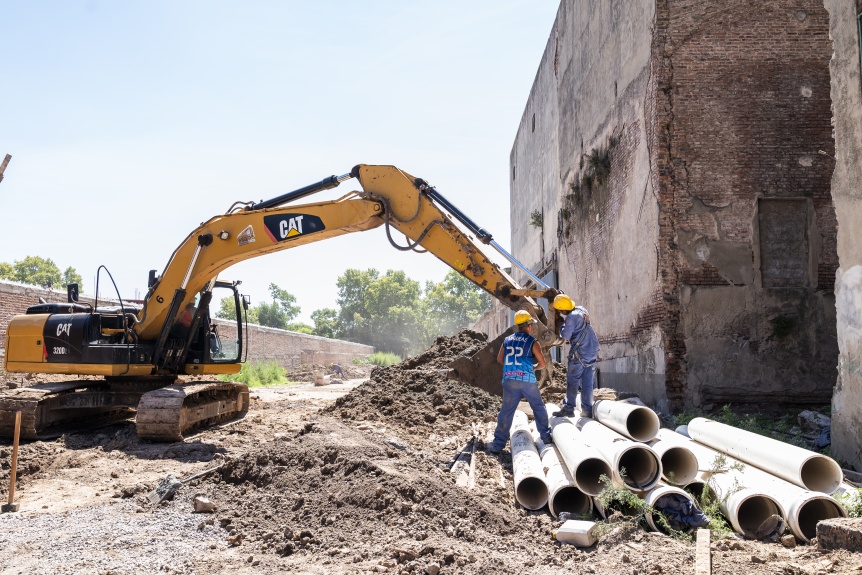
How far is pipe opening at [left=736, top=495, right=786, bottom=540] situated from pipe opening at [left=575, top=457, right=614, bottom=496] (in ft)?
3.61

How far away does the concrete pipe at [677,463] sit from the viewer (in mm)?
6404

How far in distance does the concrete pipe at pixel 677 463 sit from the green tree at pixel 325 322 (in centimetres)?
8300

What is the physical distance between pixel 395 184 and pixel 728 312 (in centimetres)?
552

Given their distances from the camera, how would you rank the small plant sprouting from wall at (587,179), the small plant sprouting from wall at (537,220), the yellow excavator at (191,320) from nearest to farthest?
the yellow excavator at (191,320), the small plant sprouting from wall at (587,179), the small plant sprouting from wall at (537,220)

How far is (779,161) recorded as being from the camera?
11219 millimetres

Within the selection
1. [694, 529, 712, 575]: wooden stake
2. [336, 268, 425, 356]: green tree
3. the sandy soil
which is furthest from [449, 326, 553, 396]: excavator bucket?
[336, 268, 425, 356]: green tree

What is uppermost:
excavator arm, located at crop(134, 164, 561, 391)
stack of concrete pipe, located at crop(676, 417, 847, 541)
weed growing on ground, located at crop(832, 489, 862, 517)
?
excavator arm, located at crop(134, 164, 561, 391)

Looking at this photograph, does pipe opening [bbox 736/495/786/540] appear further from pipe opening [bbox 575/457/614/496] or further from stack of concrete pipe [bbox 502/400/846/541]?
pipe opening [bbox 575/457/614/496]

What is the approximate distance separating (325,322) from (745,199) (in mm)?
83049

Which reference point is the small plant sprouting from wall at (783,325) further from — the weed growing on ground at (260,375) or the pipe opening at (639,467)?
the weed growing on ground at (260,375)

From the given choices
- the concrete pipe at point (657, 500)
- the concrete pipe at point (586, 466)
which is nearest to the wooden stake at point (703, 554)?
the concrete pipe at point (657, 500)

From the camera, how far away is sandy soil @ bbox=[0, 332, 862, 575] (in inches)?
195

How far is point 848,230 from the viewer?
7754mm

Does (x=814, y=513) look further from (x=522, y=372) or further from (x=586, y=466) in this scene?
(x=522, y=372)
